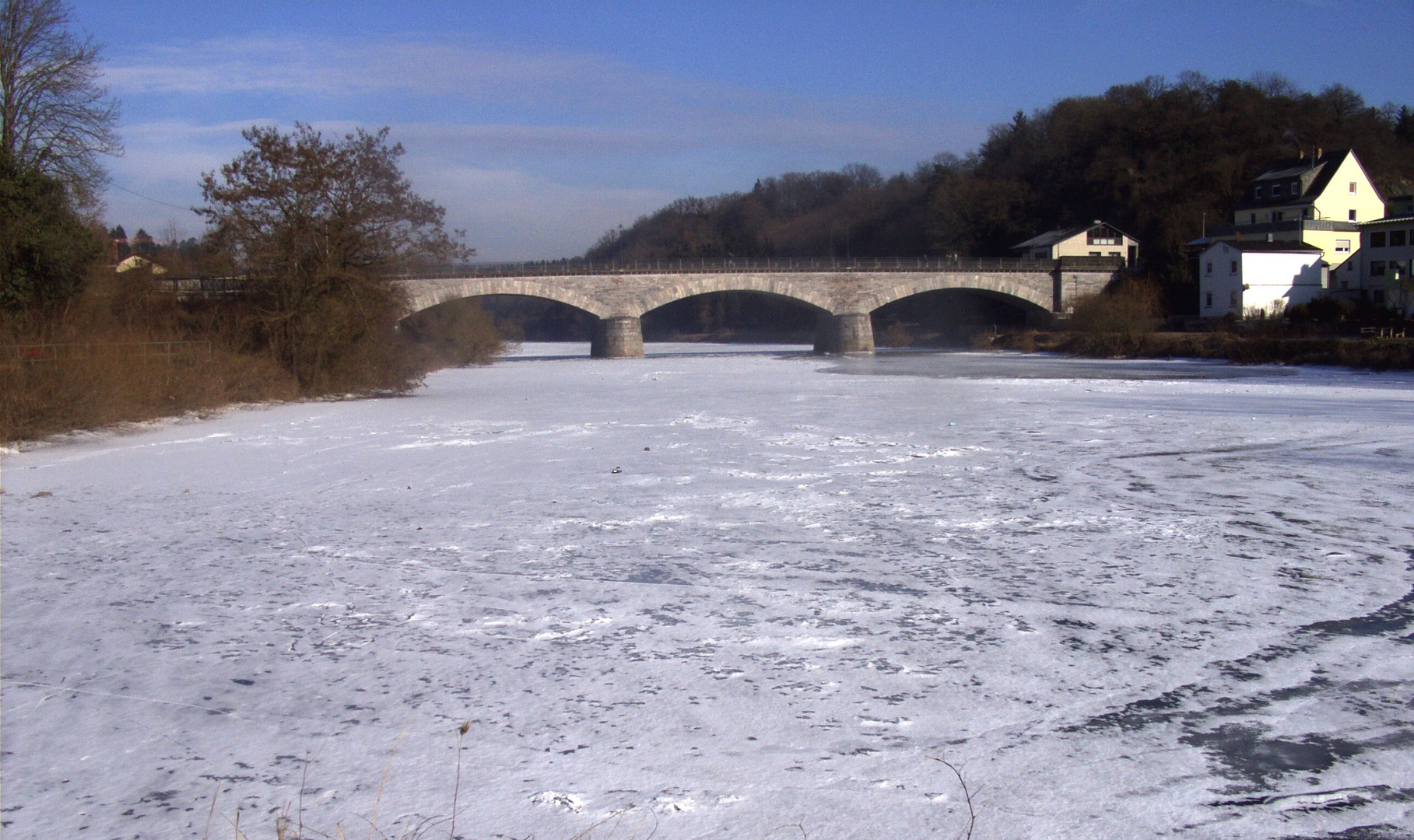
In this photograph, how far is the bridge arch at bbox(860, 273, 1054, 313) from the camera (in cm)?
5672

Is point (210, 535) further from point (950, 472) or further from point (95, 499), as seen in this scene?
point (950, 472)

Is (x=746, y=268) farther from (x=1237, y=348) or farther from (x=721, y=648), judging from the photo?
(x=721, y=648)

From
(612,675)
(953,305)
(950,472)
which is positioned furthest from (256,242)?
(953,305)

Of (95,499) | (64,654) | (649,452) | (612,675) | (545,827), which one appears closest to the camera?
(545,827)

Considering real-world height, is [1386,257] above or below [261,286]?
above

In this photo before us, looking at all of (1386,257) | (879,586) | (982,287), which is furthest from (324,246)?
(1386,257)

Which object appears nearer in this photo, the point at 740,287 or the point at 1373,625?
the point at 1373,625

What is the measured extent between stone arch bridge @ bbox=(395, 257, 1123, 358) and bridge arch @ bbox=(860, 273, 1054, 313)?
5 centimetres

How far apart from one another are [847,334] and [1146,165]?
1175 inches

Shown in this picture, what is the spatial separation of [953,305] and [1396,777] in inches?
2734

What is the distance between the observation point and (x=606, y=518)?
822cm

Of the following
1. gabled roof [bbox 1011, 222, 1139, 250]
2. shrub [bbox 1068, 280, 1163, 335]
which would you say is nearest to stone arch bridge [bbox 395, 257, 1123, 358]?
gabled roof [bbox 1011, 222, 1139, 250]

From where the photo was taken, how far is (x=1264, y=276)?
4812cm

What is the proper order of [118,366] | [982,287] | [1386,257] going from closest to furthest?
[118,366], [1386,257], [982,287]
